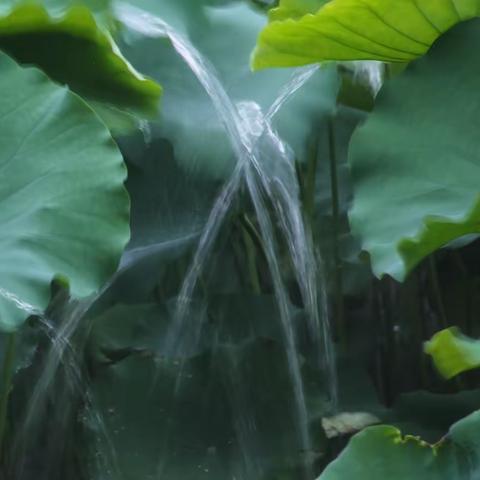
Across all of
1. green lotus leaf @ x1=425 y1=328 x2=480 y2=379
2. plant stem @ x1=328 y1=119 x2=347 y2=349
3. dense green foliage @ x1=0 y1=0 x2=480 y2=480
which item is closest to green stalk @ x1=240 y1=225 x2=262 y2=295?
dense green foliage @ x1=0 y1=0 x2=480 y2=480

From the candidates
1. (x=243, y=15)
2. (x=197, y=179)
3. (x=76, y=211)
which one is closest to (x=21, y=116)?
(x=76, y=211)

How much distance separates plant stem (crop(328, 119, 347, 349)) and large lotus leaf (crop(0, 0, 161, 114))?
0.35 meters

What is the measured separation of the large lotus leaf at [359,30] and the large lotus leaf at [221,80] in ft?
0.50

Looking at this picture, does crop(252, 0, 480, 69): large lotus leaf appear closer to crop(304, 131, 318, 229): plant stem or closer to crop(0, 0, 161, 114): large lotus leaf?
crop(0, 0, 161, 114): large lotus leaf

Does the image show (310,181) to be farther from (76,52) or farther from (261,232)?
(76,52)

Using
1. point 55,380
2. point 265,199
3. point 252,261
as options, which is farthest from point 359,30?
point 55,380

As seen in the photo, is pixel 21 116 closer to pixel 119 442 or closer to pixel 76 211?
pixel 76 211

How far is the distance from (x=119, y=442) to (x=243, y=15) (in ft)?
2.07

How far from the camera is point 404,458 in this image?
1.24 meters

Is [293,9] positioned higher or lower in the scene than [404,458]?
higher

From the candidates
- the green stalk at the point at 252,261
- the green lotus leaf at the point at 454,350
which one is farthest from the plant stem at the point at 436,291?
the green lotus leaf at the point at 454,350

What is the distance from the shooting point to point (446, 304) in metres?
1.94

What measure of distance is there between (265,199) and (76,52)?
424 millimetres

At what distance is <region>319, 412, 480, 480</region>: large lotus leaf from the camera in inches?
48.3
